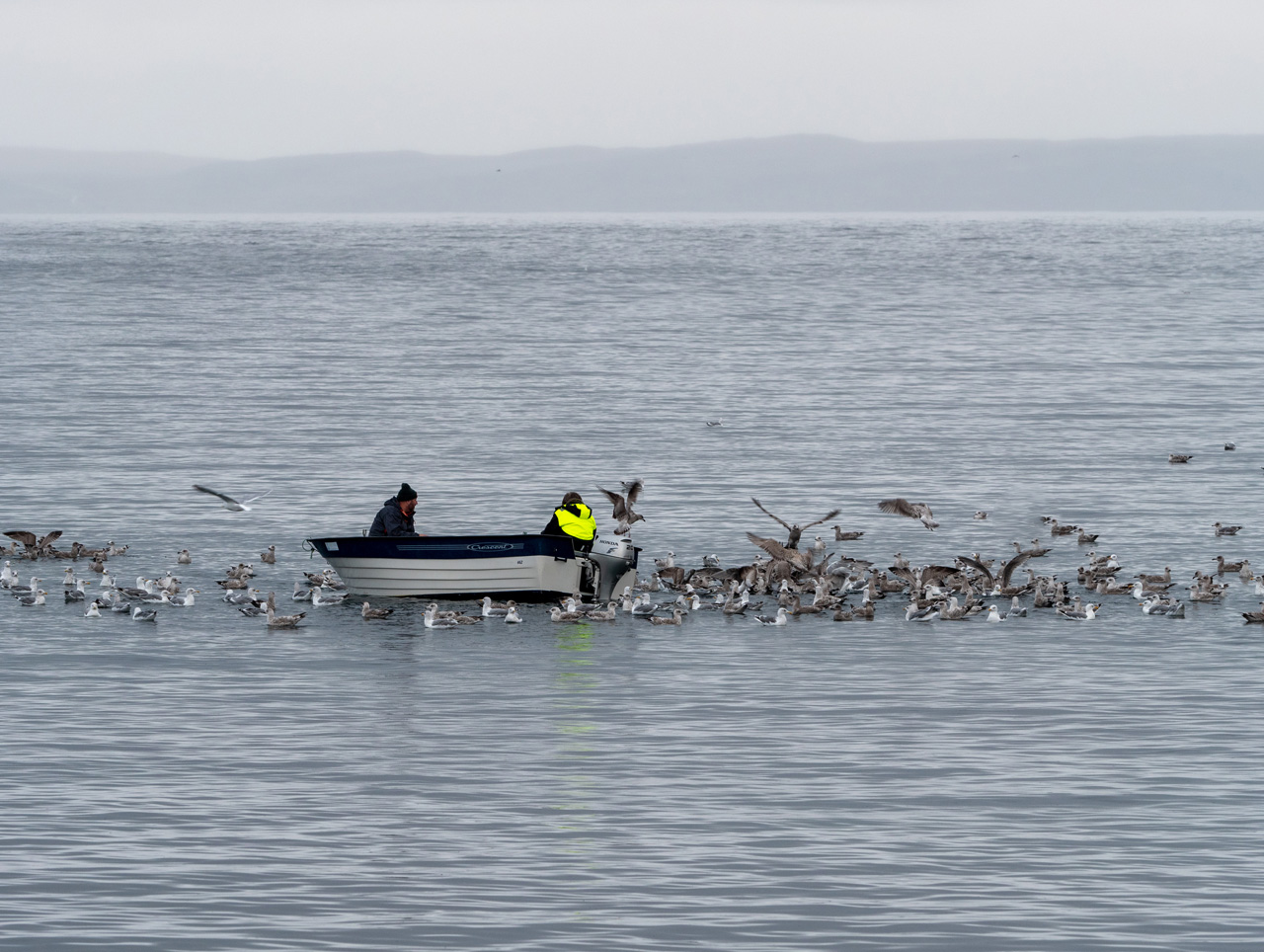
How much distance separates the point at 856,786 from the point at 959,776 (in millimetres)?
1274

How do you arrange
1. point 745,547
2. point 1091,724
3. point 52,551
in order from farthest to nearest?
point 745,547 < point 52,551 < point 1091,724

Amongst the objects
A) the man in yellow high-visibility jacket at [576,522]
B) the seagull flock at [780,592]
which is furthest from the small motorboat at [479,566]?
the seagull flock at [780,592]

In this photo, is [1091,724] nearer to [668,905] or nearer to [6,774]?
[668,905]

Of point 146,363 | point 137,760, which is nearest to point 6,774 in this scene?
point 137,760

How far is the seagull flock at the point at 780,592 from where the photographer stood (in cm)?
3362

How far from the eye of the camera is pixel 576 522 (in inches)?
1380

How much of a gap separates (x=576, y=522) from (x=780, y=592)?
12.3ft

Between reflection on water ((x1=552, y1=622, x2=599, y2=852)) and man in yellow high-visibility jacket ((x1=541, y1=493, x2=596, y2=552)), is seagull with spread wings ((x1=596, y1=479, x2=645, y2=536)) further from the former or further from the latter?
reflection on water ((x1=552, y1=622, x2=599, y2=852))

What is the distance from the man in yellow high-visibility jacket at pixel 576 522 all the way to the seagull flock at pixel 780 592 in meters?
1.01

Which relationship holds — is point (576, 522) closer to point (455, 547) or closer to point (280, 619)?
point (455, 547)

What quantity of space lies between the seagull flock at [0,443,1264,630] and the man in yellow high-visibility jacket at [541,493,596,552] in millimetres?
1009

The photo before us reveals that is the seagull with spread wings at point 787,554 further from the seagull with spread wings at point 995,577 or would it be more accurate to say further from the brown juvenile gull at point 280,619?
the brown juvenile gull at point 280,619

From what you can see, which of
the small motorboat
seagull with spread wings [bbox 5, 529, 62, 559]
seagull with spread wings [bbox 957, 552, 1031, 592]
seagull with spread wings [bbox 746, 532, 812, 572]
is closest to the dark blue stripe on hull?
the small motorboat

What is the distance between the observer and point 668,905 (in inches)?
699
